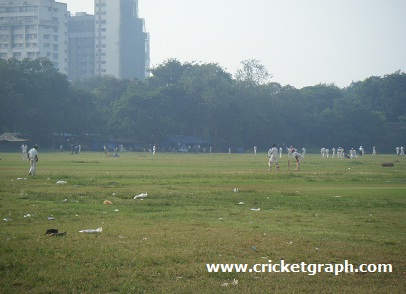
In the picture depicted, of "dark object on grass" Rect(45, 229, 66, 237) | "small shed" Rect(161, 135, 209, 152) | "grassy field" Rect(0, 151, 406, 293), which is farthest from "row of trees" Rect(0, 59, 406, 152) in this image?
"dark object on grass" Rect(45, 229, 66, 237)

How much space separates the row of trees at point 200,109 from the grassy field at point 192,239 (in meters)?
93.9

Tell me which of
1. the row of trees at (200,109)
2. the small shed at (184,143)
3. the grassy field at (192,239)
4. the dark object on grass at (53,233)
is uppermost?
the row of trees at (200,109)

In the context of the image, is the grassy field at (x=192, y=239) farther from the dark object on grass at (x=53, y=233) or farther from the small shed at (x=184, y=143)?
the small shed at (x=184, y=143)

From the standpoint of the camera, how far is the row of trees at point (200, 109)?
387 ft

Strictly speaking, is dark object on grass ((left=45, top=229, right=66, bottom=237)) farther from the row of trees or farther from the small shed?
the small shed

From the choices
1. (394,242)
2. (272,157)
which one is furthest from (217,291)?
(272,157)

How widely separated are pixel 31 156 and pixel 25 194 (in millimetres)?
12956

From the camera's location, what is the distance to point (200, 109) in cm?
13938

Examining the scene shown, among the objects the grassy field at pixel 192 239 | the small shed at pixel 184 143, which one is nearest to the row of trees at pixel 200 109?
the small shed at pixel 184 143

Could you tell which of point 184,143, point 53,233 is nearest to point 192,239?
point 53,233

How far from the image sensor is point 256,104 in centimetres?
14225

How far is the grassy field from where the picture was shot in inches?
424

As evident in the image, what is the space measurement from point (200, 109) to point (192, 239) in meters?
125

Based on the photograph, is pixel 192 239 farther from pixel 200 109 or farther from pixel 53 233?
pixel 200 109
